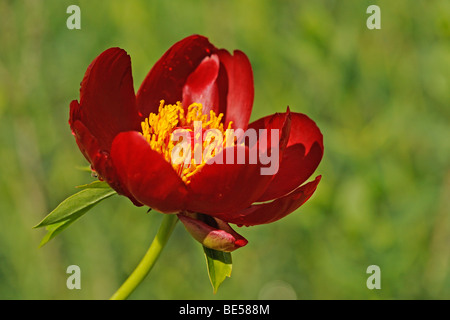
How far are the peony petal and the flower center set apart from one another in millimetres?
61

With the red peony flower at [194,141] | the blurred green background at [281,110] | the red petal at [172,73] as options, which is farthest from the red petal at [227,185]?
the blurred green background at [281,110]

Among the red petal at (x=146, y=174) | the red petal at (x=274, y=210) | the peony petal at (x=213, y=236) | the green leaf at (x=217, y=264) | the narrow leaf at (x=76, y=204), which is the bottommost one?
the green leaf at (x=217, y=264)

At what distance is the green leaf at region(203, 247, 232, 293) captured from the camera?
443 mm

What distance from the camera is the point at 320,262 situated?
1.08 metres

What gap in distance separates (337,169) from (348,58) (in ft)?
0.66

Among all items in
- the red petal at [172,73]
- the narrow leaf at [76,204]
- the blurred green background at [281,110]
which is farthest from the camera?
the blurred green background at [281,110]

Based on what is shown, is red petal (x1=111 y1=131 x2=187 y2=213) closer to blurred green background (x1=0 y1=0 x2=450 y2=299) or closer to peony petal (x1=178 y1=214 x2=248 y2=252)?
peony petal (x1=178 y1=214 x2=248 y2=252)

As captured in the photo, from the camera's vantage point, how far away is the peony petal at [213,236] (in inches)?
17.1

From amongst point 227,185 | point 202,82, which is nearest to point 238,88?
point 202,82

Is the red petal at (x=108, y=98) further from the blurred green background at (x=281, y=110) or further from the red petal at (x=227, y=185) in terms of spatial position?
the blurred green background at (x=281, y=110)

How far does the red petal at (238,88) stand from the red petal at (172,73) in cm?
2

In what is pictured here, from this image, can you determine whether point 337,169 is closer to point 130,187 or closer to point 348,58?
point 348,58

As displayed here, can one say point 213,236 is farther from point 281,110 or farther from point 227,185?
point 281,110

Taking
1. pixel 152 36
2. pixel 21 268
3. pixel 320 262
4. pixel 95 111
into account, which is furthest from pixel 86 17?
pixel 95 111
